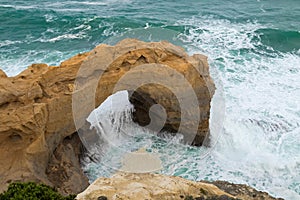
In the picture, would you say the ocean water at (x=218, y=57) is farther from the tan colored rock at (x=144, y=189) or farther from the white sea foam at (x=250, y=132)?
the tan colored rock at (x=144, y=189)

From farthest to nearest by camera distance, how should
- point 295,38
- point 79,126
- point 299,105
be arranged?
point 295,38 < point 299,105 < point 79,126

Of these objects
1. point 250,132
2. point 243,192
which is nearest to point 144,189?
point 243,192

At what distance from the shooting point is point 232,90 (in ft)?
62.6

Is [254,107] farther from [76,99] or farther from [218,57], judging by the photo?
[76,99]

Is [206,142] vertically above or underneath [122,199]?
underneath

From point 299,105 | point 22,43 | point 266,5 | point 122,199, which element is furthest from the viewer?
point 266,5

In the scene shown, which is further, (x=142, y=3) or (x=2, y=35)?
(x=142, y=3)

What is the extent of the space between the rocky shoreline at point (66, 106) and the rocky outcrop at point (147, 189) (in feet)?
0.26

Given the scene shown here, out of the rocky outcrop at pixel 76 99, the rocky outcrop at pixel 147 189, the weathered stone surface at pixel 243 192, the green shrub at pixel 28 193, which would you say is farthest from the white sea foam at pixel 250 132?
the green shrub at pixel 28 193

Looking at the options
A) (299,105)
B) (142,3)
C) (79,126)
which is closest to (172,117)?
(79,126)

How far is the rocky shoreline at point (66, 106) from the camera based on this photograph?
10.6m

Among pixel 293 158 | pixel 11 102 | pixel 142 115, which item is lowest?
pixel 293 158

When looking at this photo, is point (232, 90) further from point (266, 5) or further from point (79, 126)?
point (266, 5)

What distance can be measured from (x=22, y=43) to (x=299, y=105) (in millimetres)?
17644
